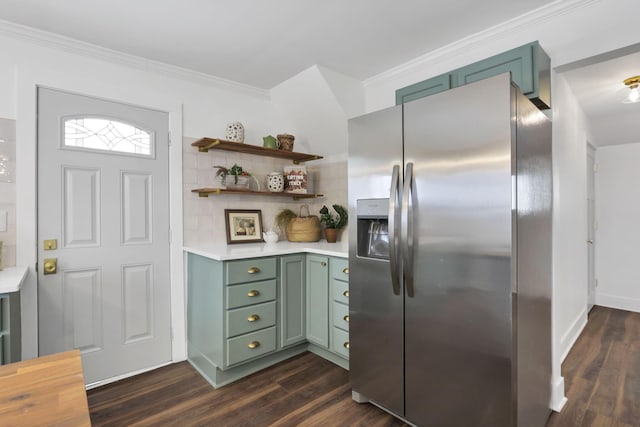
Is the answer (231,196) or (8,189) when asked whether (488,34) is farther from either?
(8,189)

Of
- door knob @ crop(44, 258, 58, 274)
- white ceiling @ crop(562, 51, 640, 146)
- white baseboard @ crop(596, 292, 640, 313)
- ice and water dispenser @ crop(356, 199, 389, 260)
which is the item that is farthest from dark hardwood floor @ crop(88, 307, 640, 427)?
white ceiling @ crop(562, 51, 640, 146)

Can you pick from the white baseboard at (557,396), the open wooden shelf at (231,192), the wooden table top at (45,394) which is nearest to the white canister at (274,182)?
the open wooden shelf at (231,192)

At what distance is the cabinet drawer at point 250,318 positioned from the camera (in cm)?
225

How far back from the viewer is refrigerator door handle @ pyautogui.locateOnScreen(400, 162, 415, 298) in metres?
1.69

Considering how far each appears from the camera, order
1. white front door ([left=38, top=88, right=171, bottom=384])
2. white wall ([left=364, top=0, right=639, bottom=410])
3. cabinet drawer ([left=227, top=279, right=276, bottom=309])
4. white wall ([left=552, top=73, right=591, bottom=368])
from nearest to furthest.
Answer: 1. white wall ([left=364, top=0, right=639, bottom=410])
2. white wall ([left=552, top=73, right=591, bottom=368])
3. white front door ([left=38, top=88, right=171, bottom=384])
4. cabinet drawer ([left=227, top=279, right=276, bottom=309])

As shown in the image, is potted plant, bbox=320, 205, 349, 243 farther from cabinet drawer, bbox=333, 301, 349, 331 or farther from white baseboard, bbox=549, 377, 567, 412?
white baseboard, bbox=549, 377, 567, 412

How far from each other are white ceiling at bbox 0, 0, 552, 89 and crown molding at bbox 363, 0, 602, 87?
5 cm

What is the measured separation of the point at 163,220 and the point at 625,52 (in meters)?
3.04

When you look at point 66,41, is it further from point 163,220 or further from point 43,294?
point 43,294

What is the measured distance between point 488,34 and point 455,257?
148cm

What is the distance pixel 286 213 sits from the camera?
3.20 meters

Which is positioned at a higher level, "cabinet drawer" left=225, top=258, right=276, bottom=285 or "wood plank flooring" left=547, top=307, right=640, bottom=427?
"cabinet drawer" left=225, top=258, right=276, bottom=285

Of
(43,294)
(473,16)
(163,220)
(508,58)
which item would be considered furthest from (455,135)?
(43,294)

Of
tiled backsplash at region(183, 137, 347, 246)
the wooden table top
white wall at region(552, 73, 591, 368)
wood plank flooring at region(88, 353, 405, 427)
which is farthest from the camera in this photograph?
tiled backsplash at region(183, 137, 347, 246)
